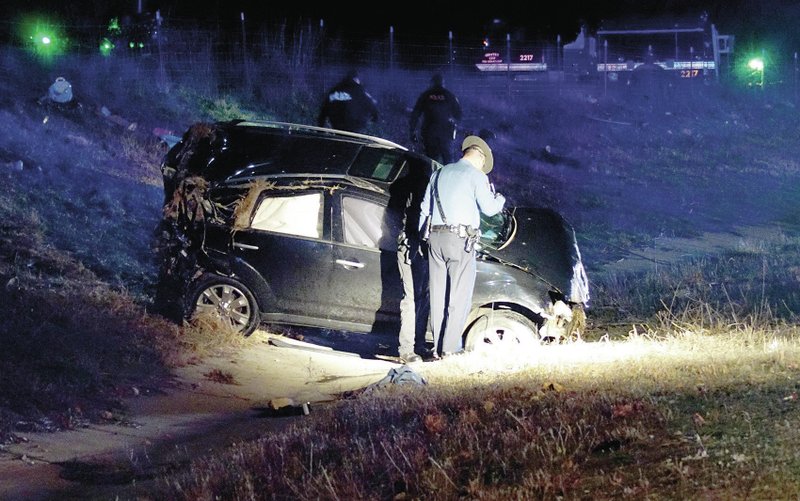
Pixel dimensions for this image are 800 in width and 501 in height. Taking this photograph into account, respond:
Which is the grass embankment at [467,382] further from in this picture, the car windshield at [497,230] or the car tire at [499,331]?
the car windshield at [497,230]

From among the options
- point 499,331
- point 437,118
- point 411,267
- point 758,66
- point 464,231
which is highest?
point 758,66

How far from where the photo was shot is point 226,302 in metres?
9.61

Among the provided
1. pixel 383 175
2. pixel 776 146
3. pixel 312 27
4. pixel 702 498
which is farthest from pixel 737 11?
pixel 702 498

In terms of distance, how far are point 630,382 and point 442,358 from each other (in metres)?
2.58

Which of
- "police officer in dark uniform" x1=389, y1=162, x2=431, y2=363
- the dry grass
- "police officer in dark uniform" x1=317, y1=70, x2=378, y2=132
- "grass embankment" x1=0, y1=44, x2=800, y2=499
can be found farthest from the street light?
the dry grass

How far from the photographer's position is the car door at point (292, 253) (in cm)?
952

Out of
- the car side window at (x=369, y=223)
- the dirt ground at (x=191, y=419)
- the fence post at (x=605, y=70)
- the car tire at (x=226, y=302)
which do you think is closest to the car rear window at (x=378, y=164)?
the car side window at (x=369, y=223)

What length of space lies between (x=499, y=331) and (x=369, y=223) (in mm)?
1490

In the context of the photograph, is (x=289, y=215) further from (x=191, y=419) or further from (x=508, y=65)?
(x=508, y=65)

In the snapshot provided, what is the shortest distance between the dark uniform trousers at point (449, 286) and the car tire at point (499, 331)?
0.83 feet

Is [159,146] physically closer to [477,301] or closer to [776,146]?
[477,301]

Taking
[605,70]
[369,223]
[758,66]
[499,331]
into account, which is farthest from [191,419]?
[758,66]

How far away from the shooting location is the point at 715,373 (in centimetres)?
685

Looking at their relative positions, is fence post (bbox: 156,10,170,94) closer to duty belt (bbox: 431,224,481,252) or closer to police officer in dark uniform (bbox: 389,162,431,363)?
police officer in dark uniform (bbox: 389,162,431,363)
